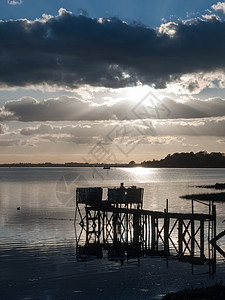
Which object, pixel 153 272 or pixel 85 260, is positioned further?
pixel 85 260

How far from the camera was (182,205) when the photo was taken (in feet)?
331

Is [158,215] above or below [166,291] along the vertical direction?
above

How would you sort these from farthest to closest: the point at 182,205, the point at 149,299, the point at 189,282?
the point at 182,205, the point at 189,282, the point at 149,299

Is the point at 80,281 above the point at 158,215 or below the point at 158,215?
below

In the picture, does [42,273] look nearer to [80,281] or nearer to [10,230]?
[80,281]

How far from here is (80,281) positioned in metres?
33.9

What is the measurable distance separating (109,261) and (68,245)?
9474 millimetres

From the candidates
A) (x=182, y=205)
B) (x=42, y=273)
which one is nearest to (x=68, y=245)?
(x=42, y=273)

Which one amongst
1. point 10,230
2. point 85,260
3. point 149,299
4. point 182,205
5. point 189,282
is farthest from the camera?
point 182,205

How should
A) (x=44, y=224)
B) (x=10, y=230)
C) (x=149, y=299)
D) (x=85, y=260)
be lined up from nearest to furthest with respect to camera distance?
(x=149, y=299)
(x=85, y=260)
(x=10, y=230)
(x=44, y=224)

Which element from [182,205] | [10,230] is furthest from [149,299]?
[182,205]

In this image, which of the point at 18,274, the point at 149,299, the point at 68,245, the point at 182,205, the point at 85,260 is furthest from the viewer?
the point at 182,205

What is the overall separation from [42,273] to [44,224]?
3154cm

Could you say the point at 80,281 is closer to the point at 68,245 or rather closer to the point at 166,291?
the point at 166,291
